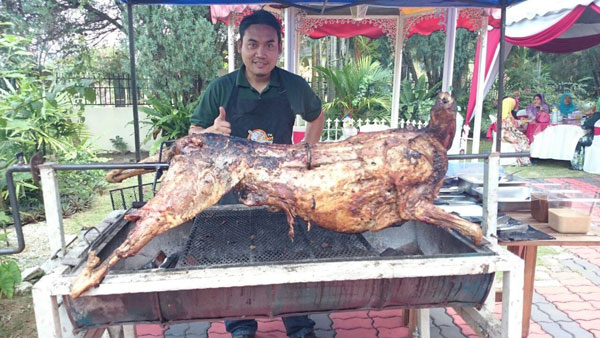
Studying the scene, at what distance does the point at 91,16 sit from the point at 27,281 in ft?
34.7

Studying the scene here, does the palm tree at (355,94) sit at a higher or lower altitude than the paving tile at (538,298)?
higher

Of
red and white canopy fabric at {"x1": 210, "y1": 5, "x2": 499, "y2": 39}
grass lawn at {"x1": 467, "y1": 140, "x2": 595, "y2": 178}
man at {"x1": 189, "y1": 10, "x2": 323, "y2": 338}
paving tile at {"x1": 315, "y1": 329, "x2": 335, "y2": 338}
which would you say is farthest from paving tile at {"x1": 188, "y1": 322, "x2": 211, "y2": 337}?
grass lawn at {"x1": 467, "y1": 140, "x2": 595, "y2": 178}

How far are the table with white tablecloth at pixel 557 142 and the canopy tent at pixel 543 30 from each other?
1797 millimetres

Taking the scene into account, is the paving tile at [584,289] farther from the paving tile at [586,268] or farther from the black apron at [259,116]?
the black apron at [259,116]

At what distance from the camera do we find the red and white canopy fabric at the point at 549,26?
7.45 m

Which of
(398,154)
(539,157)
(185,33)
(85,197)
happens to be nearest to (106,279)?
(398,154)

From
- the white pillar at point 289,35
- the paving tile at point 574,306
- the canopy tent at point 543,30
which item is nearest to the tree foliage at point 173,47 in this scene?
the white pillar at point 289,35

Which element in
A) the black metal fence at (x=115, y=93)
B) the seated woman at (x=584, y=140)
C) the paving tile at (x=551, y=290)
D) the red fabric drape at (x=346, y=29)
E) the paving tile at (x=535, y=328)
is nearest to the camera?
the paving tile at (x=535, y=328)

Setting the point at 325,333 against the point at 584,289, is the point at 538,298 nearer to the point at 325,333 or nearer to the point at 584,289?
the point at 584,289

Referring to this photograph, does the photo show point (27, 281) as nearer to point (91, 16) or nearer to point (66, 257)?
point (66, 257)

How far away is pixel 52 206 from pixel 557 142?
1030cm

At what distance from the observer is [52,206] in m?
1.62

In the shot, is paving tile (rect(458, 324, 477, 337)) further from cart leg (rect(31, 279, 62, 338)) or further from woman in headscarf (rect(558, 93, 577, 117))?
woman in headscarf (rect(558, 93, 577, 117))

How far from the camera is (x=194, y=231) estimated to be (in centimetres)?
218
